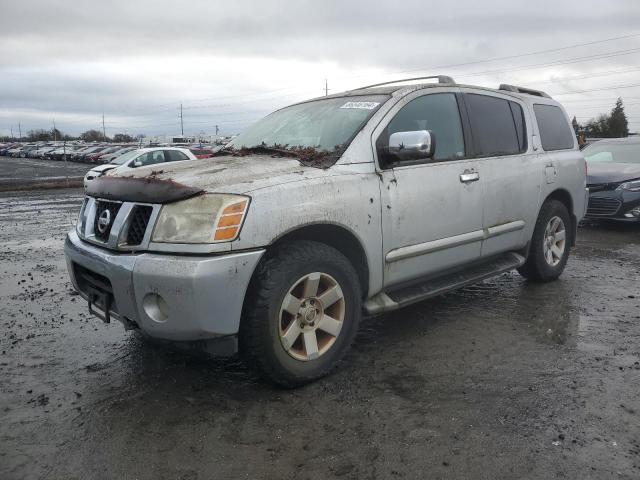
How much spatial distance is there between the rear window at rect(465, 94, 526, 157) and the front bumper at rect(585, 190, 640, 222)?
4.78 metres

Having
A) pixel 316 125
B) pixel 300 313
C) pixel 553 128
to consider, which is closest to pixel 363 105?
pixel 316 125

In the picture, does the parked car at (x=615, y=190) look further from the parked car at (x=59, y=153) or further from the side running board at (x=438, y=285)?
the parked car at (x=59, y=153)

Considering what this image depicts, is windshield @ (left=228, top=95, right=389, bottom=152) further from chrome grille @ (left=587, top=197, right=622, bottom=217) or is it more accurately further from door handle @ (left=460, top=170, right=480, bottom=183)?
chrome grille @ (left=587, top=197, right=622, bottom=217)

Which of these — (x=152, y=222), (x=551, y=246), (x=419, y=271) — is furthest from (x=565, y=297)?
(x=152, y=222)

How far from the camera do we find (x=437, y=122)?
429 centimetres

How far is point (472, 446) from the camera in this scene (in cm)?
269

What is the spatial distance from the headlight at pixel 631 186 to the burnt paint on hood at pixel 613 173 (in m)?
0.07

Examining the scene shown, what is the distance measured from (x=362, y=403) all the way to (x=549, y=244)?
3.30 metres

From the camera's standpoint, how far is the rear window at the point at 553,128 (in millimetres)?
5449

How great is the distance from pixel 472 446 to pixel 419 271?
1513 mm

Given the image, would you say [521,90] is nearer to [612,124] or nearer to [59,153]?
[59,153]

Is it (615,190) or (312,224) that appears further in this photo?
(615,190)

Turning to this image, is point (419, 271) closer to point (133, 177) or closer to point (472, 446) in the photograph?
point (472, 446)

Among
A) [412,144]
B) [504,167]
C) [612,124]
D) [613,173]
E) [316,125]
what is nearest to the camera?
[412,144]
